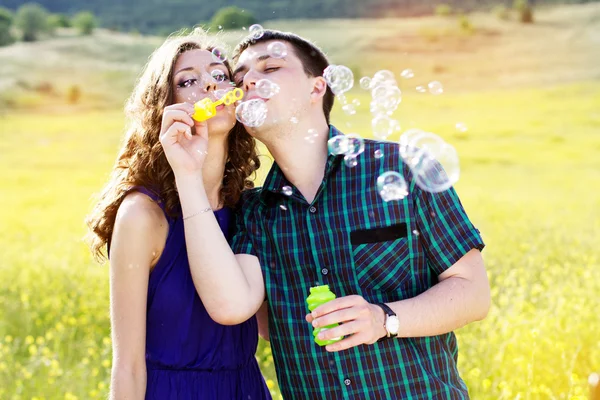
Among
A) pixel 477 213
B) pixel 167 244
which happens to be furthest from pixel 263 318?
pixel 477 213

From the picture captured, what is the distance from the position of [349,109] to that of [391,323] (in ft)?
3.53

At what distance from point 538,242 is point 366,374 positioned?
421 centimetres

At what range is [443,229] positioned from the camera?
7.32ft

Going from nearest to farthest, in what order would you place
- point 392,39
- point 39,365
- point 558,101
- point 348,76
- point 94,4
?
1. point 348,76
2. point 39,365
3. point 558,101
4. point 392,39
5. point 94,4

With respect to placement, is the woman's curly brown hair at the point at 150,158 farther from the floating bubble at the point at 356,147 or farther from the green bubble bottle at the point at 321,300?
the green bubble bottle at the point at 321,300

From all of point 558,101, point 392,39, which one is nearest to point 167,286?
point 558,101

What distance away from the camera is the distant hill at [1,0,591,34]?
15.3 meters

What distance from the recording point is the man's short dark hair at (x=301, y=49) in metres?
2.61

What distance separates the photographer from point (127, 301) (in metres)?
2.24

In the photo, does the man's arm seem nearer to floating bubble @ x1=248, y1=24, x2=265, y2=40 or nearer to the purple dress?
the purple dress

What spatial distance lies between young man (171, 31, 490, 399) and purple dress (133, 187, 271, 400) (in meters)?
0.16

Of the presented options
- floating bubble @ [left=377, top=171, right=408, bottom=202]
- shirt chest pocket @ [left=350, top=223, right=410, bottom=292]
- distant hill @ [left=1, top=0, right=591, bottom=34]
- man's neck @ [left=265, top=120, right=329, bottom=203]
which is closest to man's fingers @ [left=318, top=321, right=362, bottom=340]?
shirt chest pocket @ [left=350, top=223, right=410, bottom=292]

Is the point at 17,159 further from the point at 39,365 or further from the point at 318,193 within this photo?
the point at 318,193

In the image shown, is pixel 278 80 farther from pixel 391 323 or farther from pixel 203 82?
pixel 391 323
